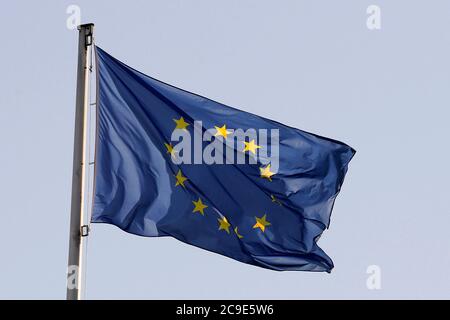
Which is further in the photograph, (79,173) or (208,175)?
(208,175)

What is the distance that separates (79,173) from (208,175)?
9.83 ft

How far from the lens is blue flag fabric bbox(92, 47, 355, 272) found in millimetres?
23844

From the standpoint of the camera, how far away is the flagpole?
21547 millimetres

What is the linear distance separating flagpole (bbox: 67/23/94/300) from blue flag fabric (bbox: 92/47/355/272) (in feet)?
2.00

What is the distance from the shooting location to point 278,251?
2489cm

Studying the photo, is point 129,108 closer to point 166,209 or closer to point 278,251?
point 166,209

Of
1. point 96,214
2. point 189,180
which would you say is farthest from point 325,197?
point 96,214

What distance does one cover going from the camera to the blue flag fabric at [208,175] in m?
23.8

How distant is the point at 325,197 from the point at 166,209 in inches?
127

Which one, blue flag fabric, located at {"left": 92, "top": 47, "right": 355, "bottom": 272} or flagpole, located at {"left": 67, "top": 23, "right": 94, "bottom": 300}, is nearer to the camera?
flagpole, located at {"left": 67, "top": 23, "right": 94, "bottom": 300}

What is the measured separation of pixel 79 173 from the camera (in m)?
22.4

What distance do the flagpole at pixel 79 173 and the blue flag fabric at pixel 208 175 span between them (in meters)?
0.61

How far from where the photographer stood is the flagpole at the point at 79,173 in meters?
21.5

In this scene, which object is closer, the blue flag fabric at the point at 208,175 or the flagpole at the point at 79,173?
the flagpole at the point at 79,173
